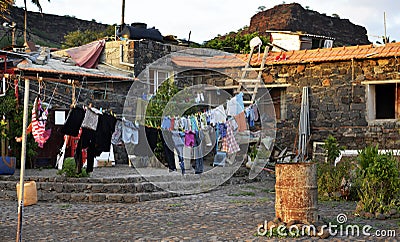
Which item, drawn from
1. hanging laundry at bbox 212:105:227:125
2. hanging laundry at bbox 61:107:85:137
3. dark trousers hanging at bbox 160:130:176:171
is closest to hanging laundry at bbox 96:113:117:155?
hanging laundry at bbox 61:107:85:137

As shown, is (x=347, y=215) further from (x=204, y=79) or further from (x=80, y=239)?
(x=204, y=79)

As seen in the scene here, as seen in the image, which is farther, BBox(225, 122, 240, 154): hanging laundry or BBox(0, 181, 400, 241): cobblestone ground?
BBox(225, 122, 240, 154): hanging laundry

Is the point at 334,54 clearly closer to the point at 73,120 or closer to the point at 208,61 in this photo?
the point at 208,61

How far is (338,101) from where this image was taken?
15.0m

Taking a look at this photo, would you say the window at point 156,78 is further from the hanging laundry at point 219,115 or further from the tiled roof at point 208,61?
the hanging laundry at point 219,115

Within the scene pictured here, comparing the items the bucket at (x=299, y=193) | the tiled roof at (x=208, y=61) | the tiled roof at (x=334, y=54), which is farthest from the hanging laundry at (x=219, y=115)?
the bucket at (x=299, y=193)

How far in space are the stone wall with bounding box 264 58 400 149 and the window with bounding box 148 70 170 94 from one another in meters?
3.10

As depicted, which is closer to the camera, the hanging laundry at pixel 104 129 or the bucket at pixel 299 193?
the bucket at pixel 299 193

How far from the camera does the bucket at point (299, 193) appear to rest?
7.25m

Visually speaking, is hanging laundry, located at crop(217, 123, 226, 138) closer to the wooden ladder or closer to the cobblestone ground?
the wooden ladder

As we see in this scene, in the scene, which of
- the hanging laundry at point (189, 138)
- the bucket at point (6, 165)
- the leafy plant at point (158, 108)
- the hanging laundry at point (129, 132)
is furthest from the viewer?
the leafy plant at point (158, 108)

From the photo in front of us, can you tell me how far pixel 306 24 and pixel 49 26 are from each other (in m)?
13.2

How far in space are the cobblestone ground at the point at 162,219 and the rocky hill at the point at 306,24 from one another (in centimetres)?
1684

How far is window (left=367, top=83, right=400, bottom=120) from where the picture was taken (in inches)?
571
